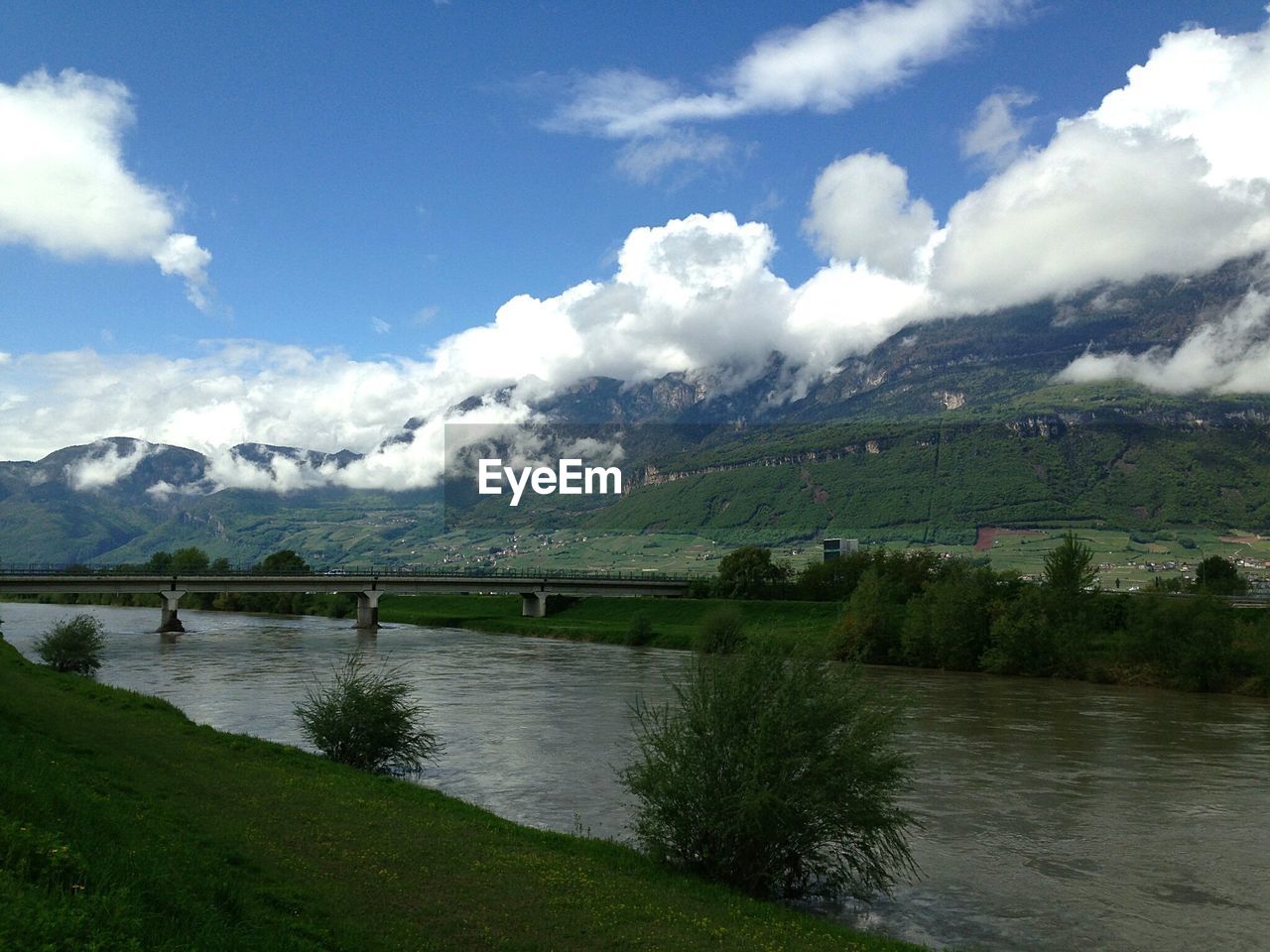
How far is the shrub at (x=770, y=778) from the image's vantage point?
20.3m

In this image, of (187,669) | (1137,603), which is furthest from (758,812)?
(1137,603)

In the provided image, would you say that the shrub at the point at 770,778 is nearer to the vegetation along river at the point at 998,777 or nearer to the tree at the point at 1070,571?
the vegetation along river at the point at 998,777

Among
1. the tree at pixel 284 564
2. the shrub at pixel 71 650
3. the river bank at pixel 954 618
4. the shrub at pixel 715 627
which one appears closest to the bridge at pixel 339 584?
the river bank at pixel 954 618

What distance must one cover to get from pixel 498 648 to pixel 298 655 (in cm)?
2054

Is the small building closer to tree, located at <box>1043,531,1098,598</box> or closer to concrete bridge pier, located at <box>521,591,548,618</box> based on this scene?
concrete bridge pier, located at <box>521,591,548,618</box>

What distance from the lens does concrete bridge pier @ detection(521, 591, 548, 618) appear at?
134625mm

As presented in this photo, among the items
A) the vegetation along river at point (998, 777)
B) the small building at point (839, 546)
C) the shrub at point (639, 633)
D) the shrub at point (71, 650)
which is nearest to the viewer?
the vegetation along river at point (998, 777)

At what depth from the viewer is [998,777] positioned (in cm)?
3628

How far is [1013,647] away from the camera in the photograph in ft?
251

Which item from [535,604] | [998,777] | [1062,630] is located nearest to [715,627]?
[1062,630]

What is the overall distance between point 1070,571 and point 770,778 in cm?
7009

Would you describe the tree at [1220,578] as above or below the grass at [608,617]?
above

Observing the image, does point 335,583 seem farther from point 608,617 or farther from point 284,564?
point 284,564

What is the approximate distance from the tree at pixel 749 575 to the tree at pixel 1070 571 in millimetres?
52144
